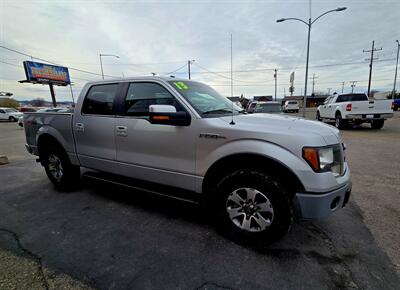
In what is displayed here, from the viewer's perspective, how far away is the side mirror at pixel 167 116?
2.43m

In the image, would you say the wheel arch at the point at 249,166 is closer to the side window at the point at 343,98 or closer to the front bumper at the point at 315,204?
the front bumper at the point at 315,204

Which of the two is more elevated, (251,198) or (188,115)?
(188,115)

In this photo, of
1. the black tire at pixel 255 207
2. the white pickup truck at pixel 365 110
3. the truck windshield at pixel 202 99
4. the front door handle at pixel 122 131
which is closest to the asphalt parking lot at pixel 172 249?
the black tire at pixel 255 207

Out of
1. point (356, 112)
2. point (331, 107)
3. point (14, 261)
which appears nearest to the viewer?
point (14, 261)

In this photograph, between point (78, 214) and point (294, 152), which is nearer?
point (294, 152)

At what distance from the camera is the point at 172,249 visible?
2.40m

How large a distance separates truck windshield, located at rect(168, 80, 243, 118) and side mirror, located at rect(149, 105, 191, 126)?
0.74 feet

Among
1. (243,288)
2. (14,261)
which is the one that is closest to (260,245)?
(243,288)

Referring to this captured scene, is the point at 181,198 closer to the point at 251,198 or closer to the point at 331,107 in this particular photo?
the point at 251,198

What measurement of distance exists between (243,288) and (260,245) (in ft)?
1.99

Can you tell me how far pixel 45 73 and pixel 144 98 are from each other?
3694cm

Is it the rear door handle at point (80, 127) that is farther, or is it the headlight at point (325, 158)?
the rear door handle at point (80, 127)

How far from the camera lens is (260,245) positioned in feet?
7.87

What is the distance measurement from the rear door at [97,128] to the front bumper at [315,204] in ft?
8.54
